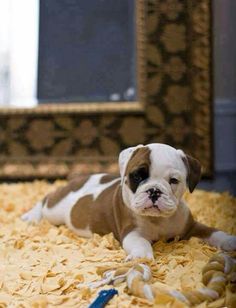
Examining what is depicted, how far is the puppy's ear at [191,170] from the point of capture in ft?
2.42

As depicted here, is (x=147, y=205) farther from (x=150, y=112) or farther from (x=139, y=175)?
(x=150, y=112)

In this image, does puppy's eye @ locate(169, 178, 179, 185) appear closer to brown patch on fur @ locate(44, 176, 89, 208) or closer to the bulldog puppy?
the bulldog puppy

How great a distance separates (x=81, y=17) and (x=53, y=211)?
2.83 ft

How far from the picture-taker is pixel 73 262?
726 millimetres

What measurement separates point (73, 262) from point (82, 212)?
0.83 ft

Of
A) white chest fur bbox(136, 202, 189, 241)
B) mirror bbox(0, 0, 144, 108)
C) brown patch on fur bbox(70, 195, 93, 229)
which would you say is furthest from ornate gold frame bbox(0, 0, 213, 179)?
Result: white chest fur bbox(136, 202, 189, 241)

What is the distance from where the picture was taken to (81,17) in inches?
66.5

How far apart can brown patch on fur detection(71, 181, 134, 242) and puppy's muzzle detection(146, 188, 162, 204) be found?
0.11 metres

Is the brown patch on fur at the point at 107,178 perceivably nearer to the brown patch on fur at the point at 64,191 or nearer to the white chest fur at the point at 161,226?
the brown patch on fur at the point at 64,191

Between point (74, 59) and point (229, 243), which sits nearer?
point (229, 243)

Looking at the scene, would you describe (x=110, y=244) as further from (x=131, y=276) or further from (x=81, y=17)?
(x=81, y=17)

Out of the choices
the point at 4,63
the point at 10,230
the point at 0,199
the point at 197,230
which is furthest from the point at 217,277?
the point at 4,63

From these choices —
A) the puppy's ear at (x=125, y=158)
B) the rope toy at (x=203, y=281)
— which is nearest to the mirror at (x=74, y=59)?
the puppy's ear at (x=125, y=158)

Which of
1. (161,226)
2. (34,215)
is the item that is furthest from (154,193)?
(34,215)
